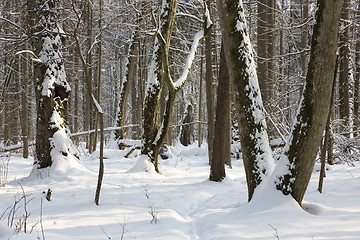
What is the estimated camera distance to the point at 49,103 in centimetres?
747

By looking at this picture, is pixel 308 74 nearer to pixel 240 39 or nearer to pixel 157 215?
pixel 240 39

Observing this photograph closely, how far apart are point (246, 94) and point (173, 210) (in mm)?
2326

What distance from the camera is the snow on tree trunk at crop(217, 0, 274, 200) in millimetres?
4746

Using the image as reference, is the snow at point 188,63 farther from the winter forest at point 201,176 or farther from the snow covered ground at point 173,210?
the snow covered ground at point 173,210

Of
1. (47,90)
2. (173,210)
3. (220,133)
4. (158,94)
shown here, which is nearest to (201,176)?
(220,133)

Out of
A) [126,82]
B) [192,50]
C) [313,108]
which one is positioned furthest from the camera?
[126,82]

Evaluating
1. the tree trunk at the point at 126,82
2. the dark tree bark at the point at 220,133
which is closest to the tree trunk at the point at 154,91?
the dark tree bark at the point at 220,133

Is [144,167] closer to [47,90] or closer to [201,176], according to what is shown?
[201,176]

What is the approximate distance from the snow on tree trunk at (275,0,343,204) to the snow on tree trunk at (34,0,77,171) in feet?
17.2

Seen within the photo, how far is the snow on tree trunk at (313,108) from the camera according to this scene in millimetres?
3994

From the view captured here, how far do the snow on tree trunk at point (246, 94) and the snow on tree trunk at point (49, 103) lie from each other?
14.6 ft

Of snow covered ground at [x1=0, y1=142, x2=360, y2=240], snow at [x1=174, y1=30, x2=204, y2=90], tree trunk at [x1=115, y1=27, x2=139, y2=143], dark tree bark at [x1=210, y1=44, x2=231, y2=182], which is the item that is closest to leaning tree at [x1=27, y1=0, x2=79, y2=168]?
snow covered ground at [x1=0, y1=142, x2=360, y2=240]

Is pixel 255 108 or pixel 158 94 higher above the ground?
pixel 158 94

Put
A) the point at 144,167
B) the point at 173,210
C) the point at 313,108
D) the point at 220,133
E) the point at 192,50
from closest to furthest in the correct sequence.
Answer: the point at 313,108 → the point at 173,210 → the point at 220,133 → the point at 144,167 → the point at 192,50
